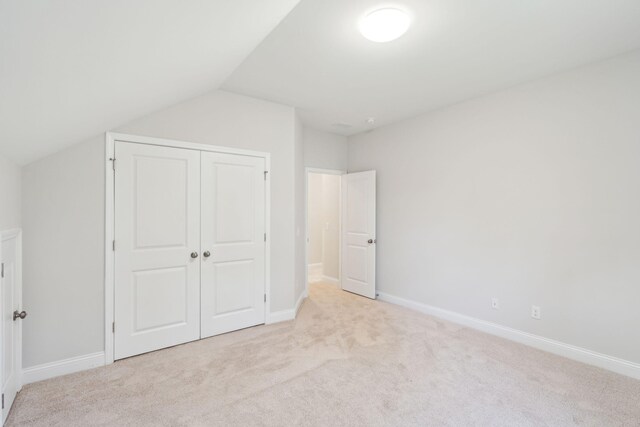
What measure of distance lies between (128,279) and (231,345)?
44.4 inches

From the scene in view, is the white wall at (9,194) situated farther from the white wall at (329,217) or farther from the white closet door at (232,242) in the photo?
the white wall at (329,217)

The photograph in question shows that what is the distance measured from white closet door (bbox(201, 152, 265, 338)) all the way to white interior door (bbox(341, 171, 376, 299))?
1808mm

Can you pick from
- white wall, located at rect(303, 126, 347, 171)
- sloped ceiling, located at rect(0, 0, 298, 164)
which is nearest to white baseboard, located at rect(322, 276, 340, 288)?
white wall, located at rect(303, 126, 347, 171)

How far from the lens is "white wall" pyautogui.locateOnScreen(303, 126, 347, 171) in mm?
4449

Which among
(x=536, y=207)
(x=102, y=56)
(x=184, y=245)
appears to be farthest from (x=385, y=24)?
(x=184, y=245)

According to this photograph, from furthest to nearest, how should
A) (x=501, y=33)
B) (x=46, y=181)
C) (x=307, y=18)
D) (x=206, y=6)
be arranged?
(x=46, y=181)
(x=501, y=33)
(x=307, y=18)
(x=206, y=6)

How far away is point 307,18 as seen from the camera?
6.39ft

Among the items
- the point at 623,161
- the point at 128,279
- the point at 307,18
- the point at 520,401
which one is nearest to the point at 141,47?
the point at 307,18

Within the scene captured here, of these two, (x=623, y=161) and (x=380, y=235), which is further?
(x=380, y=235)

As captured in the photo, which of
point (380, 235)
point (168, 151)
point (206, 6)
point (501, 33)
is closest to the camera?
point (206, 6)

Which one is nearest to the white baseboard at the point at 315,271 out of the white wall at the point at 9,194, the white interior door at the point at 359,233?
the white interior door at the point at 359,233

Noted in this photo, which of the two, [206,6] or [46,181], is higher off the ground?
[206,6]

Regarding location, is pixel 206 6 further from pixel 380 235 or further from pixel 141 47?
pixel 380 235

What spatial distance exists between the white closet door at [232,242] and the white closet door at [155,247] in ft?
0.34
